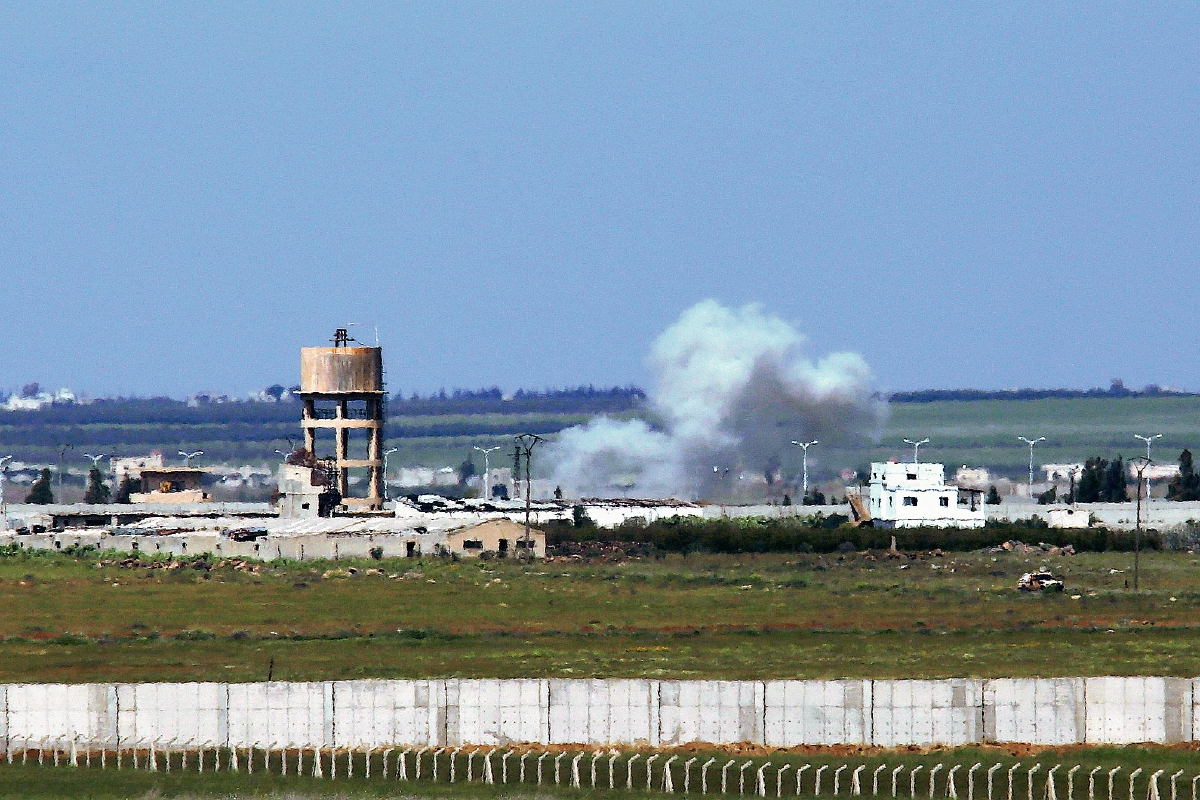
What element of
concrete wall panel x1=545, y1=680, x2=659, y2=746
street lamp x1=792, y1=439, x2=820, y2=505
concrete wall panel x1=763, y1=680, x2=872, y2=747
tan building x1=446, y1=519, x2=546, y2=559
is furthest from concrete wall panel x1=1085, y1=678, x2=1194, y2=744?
street lamp x1=792, y1=439, x2=820, y2=505

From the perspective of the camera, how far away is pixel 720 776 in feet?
156

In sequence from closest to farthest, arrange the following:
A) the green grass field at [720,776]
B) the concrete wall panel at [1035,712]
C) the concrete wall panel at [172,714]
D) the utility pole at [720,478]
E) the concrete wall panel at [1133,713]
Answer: the green grass field at [720,776] → the concrete wall panel at [172,714] → the concrete wall panel at [1035,712] → the concrete wall panel at [1133,713] → the utility pole at [720,478]

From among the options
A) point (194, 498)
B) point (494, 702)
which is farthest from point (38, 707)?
point (194, 498)

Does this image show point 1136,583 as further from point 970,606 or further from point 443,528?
point 443,528

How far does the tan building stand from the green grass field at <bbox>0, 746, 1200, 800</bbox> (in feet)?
236

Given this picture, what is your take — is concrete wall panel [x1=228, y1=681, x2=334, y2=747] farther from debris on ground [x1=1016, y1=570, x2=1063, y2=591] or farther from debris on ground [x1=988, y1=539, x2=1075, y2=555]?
debris on ground [x1=988, y1=539, x2=1075, y2=555]

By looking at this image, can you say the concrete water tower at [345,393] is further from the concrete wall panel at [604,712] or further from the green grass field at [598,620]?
the concrete wall panel at [604,712]

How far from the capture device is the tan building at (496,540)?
121938 mm

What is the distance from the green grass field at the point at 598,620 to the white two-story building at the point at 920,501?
73.5ft

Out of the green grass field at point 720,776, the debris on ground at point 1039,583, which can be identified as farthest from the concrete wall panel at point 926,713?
the debris on ground at point 1039,583

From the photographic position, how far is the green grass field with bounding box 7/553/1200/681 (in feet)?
219

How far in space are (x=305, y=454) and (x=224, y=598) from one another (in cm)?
5836

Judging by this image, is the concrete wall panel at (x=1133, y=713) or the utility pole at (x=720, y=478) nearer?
the concrete wall panel at (x=1133, y=713)

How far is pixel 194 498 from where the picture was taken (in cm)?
16538
